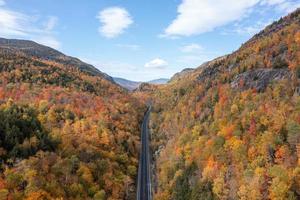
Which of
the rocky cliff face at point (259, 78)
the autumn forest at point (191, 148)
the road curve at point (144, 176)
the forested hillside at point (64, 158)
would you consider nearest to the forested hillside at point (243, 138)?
the rocky cliff face at point (259, 78)

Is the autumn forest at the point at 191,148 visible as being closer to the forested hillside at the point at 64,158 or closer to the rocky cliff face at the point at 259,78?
the forested hillside at the point at 64,158

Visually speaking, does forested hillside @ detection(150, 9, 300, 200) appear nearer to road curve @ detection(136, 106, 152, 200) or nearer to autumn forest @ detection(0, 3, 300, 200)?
autumn forest @ detection(0, 3, 300, 200)

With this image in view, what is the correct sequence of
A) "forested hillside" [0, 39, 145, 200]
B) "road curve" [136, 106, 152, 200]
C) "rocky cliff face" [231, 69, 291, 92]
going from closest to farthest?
"forested hillside" [0, 39, 145, 200] < "road curve" [136, 106, 152, 200] < "rocky cliff face" [231, 69, 291, 92]

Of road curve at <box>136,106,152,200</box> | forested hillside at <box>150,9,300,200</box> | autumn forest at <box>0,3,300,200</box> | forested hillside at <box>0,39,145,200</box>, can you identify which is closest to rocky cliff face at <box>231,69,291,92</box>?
forested hillside at <box>150,9,300,200</box>

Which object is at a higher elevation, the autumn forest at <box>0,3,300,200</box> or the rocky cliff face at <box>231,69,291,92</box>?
the rocky cliff face at <box>231,69,291,92</box>

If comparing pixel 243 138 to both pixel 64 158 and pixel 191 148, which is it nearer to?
pixel 191 148

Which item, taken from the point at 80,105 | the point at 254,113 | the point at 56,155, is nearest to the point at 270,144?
the point at 254,113

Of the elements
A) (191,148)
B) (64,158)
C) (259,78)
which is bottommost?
(64,158)

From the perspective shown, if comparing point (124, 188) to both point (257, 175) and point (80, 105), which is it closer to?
point (257, 175)

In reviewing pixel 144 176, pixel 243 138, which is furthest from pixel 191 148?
pixel 243 138
